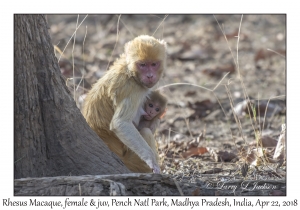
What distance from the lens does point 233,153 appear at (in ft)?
24.6

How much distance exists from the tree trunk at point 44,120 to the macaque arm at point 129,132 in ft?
1.63

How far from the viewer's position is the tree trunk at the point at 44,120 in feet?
17.5

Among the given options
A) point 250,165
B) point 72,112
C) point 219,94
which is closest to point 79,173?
point 72,112

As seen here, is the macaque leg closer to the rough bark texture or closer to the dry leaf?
the dry leaf

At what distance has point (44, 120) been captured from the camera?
18.2ft

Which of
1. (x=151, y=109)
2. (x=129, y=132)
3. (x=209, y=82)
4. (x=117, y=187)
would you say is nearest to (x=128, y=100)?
(x=129, y=132)

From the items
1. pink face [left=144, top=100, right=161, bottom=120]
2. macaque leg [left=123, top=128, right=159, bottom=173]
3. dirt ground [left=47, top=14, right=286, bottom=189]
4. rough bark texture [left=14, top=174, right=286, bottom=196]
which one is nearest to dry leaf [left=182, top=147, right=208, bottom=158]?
dirt ground [left=47, top=14, right=286, bottom=189]

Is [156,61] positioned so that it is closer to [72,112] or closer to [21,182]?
[72,112]

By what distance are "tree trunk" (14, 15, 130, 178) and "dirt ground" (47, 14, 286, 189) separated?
939mm

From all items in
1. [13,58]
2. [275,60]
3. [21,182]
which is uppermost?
[275,60]

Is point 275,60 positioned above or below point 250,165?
above

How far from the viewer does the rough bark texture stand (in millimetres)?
5051

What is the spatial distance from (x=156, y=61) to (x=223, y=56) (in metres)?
7.09

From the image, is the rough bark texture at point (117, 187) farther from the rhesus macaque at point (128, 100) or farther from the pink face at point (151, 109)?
the pink face at point (151, 109)
